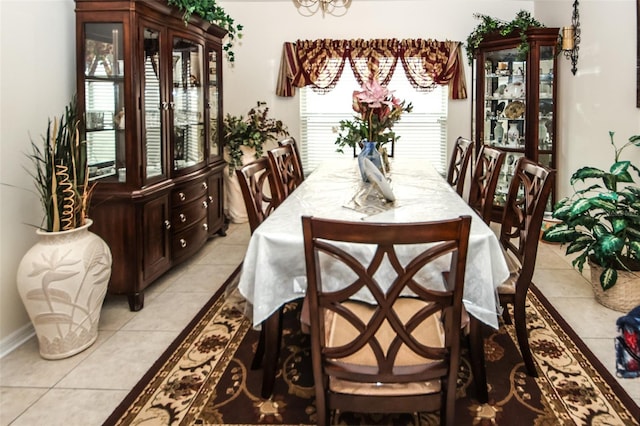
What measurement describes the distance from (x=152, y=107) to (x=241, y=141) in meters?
2.11

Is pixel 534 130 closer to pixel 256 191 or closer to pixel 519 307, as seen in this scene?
pixel 519 307

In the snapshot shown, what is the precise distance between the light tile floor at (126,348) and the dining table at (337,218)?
0.74 metres

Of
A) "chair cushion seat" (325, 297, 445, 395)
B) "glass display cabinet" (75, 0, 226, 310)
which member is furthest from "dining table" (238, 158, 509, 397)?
"glass display cabinet" (75, 0, 226, 310)

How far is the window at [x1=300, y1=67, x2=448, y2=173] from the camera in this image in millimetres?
5645

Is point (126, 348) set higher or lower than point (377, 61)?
lower

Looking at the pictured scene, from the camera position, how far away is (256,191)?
8.19ft

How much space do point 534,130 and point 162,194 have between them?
3551mm

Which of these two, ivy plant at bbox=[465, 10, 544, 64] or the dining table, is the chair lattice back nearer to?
the dining table

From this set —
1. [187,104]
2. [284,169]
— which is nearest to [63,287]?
[284,169]

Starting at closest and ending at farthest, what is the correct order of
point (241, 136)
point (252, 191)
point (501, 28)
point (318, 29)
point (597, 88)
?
point (252, 191) → point (597, 88) → point (501, 28) → point (241, 136) → point (318, 29)

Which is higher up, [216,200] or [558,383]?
[216,200]

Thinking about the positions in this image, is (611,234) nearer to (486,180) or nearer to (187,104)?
(486,180)

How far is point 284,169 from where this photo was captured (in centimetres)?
330

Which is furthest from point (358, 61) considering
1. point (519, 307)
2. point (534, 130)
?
point (519, 307)
